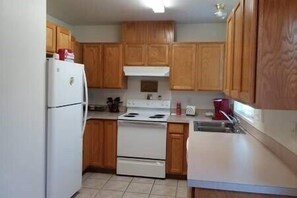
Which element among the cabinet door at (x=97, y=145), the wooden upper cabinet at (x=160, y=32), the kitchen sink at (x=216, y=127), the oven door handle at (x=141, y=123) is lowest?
the cabinet door at (x=97, y=145)

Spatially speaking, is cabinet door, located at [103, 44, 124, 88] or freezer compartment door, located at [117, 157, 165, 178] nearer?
freezer compartment door, located at [117, 157, 165, 178]

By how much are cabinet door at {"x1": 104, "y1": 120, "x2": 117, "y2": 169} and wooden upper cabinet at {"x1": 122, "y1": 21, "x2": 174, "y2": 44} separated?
4.52ft

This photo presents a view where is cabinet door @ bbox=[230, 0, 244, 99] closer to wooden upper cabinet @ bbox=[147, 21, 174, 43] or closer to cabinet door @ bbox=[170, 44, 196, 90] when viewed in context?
cabinet door @ bbox=[170, 44, 196, 90]

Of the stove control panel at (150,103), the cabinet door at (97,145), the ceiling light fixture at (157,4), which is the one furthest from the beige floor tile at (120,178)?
the ceiling light fixture at (157,4)

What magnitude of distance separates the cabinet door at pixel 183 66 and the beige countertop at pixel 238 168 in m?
1.89

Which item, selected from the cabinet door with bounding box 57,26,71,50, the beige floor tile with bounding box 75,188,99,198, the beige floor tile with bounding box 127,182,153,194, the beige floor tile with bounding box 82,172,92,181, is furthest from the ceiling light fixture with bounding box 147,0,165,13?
the beige floor tile with bounding box 82,172,92,181

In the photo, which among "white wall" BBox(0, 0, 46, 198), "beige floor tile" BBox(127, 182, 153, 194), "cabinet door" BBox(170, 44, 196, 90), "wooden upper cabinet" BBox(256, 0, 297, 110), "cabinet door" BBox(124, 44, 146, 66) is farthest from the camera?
"cabinet door" BBox(124, 44, 146, 66)

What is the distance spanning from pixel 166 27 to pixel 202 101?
1.33 metres

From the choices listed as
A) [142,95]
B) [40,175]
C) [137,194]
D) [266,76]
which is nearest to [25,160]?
[40,175]

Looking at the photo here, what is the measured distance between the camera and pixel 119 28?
15.1 feet

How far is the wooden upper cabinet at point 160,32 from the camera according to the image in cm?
420

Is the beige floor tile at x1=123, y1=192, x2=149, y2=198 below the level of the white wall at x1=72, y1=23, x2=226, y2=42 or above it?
below

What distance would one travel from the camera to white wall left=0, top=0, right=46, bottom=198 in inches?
77.1

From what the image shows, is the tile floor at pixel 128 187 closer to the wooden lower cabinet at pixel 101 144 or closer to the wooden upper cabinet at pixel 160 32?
the wooden lower cabinet at pixel 101 144
